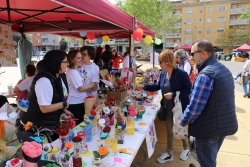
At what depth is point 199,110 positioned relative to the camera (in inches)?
66.9

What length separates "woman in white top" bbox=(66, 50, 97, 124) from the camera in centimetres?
246

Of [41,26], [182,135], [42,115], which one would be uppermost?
[41,26]

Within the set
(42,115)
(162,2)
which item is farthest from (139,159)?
(162,2)

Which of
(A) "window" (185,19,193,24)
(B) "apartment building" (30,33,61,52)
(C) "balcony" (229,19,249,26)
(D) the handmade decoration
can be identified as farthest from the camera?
(B) "apartment building" (30,33,61,52)

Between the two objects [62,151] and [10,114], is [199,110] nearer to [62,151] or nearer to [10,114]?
[62,151]

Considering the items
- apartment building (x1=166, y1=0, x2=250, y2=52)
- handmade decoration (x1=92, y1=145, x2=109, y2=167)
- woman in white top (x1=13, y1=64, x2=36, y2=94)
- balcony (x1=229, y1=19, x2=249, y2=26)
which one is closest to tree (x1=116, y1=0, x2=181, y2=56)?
apartment building (x1=166, y1=0, x2=250, y2=52)

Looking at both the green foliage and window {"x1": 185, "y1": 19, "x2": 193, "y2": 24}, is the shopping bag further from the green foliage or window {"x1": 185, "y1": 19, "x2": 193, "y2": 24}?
window {"x1": 185, "y1": 19, "x2": 193, "y2": 24}

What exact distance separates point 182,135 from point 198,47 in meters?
1.24

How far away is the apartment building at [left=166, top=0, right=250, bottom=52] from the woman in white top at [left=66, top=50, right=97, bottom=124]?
45296 millimetres

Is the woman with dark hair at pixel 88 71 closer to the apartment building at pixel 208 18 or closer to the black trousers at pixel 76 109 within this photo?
the black trousers at pixel 76 109

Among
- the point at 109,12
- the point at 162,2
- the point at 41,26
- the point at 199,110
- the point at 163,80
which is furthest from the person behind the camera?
the point at 162,2

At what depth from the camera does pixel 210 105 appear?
1.69 metres

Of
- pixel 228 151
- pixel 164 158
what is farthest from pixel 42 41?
pixel 228 151

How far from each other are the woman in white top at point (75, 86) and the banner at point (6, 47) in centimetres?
200
